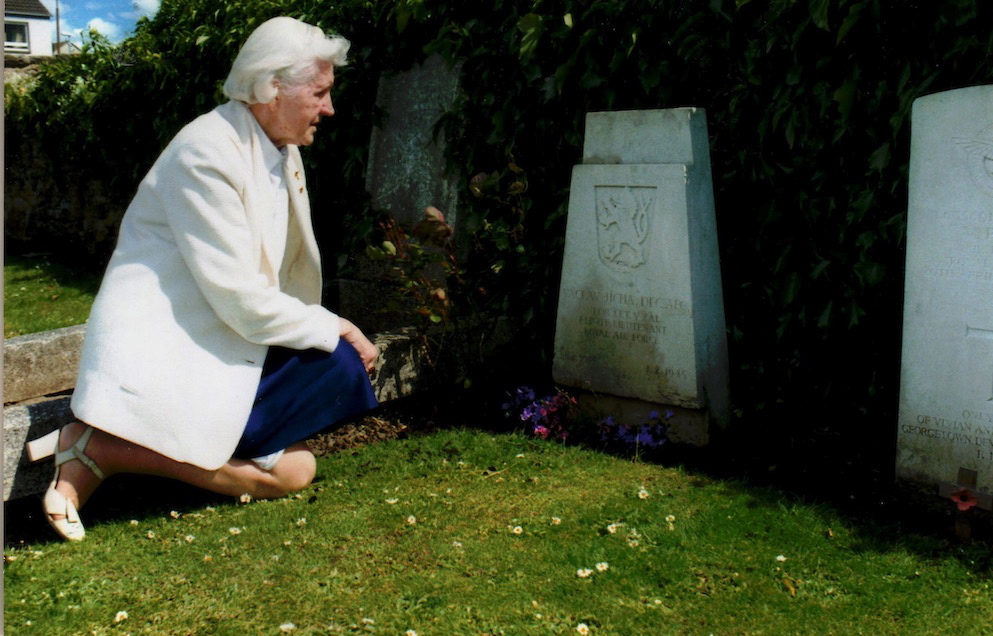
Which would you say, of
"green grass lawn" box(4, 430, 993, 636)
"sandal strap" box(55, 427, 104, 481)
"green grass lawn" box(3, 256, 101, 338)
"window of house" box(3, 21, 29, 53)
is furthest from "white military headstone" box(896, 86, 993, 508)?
"window of house" box(3, 21, 29, 53)

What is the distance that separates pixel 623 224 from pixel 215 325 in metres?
1.75

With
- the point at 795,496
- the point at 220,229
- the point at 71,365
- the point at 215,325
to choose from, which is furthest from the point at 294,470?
the point at 795,496

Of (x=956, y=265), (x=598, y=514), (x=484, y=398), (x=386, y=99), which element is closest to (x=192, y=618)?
(x=598, y=514)

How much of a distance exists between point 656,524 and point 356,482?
1.21 metres

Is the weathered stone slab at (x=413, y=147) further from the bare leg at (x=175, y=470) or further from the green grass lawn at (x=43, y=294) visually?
the green grass lawn at (x=43, y=294)

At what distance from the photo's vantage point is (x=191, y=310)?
134 inches

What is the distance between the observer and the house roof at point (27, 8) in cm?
3378

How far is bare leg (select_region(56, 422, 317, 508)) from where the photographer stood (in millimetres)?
3346

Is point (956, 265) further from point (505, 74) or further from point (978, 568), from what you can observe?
point (505, 74)

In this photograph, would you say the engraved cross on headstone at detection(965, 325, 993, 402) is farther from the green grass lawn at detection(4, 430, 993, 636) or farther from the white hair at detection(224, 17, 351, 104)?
the white hair at detection(224, 17, 351, 104)

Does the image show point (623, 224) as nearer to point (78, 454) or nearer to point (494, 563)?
point (494, 563)

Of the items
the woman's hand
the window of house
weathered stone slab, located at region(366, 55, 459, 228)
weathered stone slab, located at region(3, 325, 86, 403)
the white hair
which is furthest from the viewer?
the window of house

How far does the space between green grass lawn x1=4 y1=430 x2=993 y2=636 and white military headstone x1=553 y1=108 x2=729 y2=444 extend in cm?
46

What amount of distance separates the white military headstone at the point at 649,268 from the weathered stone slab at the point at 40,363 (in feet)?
7.80
